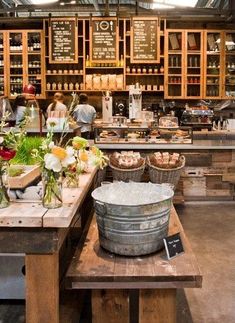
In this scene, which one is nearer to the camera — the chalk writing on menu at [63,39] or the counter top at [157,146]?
the counter top at [157,146]

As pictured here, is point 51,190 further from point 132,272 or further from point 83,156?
point 83,156

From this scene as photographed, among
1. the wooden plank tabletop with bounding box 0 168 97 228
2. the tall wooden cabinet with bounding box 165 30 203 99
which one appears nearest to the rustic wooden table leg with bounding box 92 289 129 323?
the wooden plank tabletop with bounding box 0 168 97 228

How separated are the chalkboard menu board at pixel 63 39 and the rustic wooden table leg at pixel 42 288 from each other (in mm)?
7554

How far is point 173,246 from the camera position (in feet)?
8.70

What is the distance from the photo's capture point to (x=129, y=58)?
31.1 ft

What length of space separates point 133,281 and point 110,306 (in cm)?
26

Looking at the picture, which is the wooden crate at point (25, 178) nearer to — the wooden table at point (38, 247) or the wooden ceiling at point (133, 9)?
the wooden table at point (38, 247)

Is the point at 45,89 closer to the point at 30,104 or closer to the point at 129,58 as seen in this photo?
the point at 129,58

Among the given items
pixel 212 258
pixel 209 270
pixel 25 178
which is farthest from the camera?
pixel 212 258

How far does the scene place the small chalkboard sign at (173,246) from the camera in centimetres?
262

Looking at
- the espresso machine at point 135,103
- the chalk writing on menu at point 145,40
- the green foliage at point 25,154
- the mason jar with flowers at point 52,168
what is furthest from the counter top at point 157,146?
the mason jar with flowers at point 52,168

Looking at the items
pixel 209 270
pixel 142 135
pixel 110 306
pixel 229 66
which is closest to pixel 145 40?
pixel 229 66

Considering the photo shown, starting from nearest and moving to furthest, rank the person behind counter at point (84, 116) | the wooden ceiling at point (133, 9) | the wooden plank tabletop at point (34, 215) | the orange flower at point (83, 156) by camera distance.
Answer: the wooden plank tabletop at point (34, 215), the orange flower at point (83, 156), the person behind counter at point (84, 116), the wooden ceiling at point (133, 9)

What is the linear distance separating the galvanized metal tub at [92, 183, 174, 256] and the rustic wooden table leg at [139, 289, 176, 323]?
24 centimetres
